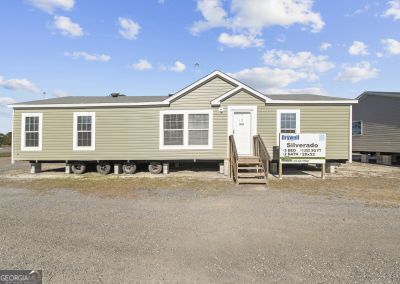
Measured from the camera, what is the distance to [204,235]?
4832mm

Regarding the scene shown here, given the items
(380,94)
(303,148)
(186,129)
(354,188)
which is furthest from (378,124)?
(186,129)

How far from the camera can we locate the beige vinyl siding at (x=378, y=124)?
16.5 metres

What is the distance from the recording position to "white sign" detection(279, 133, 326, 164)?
11062mm

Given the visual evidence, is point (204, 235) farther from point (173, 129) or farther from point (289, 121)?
point (289, 121)

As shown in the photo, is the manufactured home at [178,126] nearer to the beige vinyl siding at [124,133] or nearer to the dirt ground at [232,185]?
the beige vinyl siding at [124,133]

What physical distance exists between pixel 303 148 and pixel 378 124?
32.1 feet

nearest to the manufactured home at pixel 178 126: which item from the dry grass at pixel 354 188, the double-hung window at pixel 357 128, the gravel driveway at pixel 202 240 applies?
the dry grass at pixel 354 188

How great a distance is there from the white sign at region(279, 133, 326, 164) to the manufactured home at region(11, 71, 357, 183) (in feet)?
5.60

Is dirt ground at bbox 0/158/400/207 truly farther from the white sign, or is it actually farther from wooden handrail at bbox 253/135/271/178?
the white sign

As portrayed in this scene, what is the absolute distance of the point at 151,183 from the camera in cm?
1021

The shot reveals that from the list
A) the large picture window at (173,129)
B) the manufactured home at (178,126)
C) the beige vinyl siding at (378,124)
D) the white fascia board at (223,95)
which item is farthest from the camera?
the beige vinyl siding at (378,124)

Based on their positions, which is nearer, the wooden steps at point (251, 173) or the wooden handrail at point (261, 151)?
the wooden steps at point (251, 173)

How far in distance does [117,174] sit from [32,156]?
4268 mm

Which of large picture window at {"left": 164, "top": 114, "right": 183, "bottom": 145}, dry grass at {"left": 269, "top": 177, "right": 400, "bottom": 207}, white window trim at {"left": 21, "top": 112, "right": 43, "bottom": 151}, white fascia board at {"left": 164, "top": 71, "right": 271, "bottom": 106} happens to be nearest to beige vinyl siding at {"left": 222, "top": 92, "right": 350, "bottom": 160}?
white fascia board at {"left": 164, "top": 71, "right": 271, "bottom": 106}
